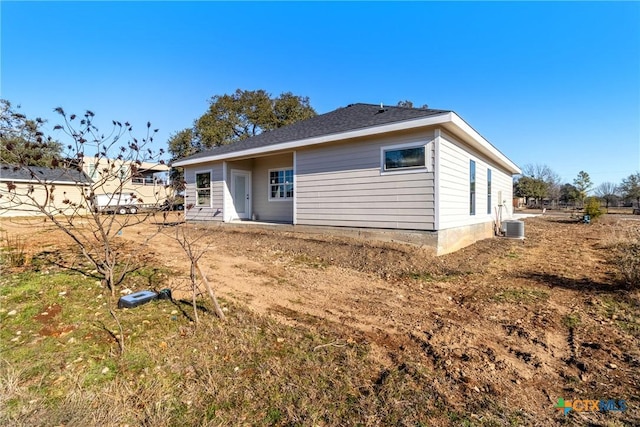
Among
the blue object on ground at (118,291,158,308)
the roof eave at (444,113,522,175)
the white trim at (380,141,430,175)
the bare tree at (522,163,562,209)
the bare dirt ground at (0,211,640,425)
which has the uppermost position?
the bare tree at (522,163,562,209)

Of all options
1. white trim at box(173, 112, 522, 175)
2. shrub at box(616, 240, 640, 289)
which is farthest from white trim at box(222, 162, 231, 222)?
shrub at box(616, 240, 640, 289)

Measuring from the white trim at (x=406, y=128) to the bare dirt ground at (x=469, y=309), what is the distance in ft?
9.50

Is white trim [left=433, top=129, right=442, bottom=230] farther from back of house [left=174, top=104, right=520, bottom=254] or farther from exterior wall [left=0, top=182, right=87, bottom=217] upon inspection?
exterior wall [left=0, top=182, right=87, bottom=217]

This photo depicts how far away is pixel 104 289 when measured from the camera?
406 cm

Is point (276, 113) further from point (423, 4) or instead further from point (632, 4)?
point (632, 4)

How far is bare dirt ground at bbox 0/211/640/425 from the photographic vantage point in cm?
221

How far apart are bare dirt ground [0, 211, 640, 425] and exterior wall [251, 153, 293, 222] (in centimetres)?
422

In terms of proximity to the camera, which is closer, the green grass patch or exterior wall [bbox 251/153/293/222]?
the green grass patch

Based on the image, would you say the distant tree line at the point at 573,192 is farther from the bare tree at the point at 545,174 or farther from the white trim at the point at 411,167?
the white trim at the point at 411,167

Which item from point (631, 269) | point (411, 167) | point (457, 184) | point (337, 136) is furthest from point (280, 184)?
point (631, 269)

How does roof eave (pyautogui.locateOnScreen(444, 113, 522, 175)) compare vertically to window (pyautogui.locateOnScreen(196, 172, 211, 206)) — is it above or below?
above

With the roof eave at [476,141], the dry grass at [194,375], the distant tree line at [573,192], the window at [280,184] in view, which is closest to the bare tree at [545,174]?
the distant tree line at [573,192]

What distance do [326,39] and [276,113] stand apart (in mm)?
17951

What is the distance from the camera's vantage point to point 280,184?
1189 centimetres
